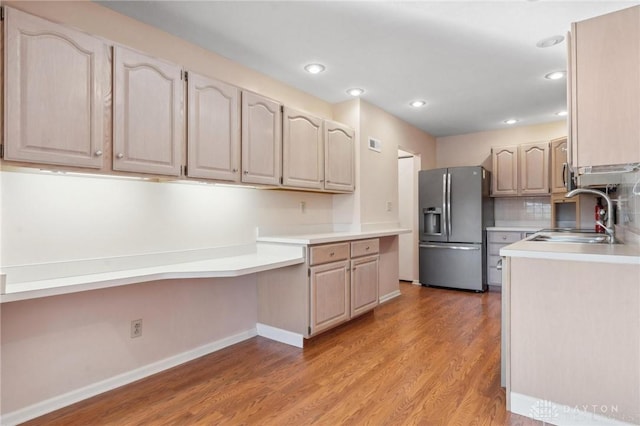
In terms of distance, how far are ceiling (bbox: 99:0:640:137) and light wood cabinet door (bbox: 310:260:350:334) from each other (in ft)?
5.87

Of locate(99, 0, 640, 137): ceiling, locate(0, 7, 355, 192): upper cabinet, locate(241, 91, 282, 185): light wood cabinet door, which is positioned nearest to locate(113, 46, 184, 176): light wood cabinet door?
locate(0, 7, 355, 192): upper cabinet

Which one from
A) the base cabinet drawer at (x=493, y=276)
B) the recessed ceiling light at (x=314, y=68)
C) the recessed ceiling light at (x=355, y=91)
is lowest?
the base cabinet drawer at (x=493, y=276)

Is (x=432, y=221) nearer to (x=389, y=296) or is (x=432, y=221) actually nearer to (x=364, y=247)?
(x=389, y=296)

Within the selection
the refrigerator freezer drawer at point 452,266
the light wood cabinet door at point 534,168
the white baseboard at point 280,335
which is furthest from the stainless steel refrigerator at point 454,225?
the white baseboard at point 280,335

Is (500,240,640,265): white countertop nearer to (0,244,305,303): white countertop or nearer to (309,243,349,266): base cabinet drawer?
(309,243,349,266): base cabinet drawer

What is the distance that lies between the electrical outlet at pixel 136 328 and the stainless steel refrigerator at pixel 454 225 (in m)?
3.93

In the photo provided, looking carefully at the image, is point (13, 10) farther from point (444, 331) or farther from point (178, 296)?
point (444, 331)

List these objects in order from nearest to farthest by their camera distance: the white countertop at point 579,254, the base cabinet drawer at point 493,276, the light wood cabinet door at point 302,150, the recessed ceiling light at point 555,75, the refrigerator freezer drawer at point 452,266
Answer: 1. the white countertop at point 579,254
2. the light wood cabinet door at point 302,150
3. the recessed ceiling light at point 555,75
4. the refrigerator freezer drawer at point 452,266
5. the base cabinet drawer at point 493,276

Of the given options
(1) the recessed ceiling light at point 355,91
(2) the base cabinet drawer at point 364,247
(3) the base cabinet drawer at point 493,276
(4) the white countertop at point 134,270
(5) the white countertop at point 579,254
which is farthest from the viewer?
(3) the base cabinet drawer at point 493,276

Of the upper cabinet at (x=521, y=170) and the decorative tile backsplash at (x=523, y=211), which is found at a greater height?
the upper cabinet at (x=521, y=170)

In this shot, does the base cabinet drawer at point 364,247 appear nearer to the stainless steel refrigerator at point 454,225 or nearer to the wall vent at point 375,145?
the wall vent at point 375,145

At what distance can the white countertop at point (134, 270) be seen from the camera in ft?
5.82

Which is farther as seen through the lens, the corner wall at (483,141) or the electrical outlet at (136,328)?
the corner wall at (483,141)

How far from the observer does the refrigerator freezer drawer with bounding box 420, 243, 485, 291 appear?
4.78 metres
